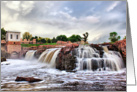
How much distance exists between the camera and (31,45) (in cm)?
472

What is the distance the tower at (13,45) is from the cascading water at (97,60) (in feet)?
5.85

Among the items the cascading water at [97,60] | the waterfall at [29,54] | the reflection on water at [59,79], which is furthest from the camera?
the waterfall at [29,54]

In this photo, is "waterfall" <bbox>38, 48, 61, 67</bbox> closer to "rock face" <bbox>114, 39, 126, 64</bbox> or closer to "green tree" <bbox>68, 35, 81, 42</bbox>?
"green tree" <bbox>68, 35, 81, 42</bbox>

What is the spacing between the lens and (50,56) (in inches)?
184

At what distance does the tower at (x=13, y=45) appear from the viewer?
4652 millimetres

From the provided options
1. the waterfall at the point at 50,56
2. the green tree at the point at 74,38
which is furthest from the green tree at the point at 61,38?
the waterfall at the point at 50,56

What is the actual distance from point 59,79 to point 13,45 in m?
1.68

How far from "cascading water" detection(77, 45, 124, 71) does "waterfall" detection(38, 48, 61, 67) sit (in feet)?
2.22

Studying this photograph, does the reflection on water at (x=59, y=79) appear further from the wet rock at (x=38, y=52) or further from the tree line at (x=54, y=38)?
the tree line at (x=54, y=38)

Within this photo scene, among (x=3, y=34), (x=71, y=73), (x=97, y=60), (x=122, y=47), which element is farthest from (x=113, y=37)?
(x=3, y=34)

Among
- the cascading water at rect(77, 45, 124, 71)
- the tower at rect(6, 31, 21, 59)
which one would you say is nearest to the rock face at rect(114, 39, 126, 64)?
the cascading water at rect(77, 45, 124, 71)

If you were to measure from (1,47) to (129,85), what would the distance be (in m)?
3.83

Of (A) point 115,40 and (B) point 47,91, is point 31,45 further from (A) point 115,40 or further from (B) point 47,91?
(A) point 115,40

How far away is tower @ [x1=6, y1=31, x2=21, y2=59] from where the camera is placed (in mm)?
4652
